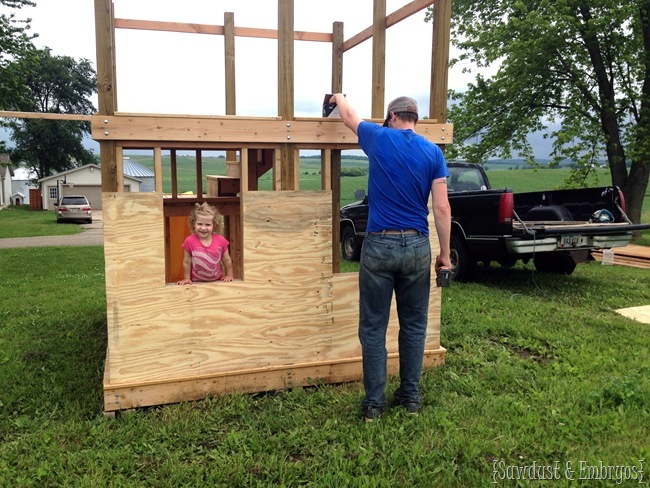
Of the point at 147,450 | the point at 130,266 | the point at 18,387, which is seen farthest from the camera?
the point at 18,387

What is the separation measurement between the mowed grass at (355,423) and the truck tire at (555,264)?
338 centimetres

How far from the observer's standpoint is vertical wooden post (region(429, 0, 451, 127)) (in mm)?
4379

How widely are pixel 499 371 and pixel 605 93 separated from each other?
1489cm

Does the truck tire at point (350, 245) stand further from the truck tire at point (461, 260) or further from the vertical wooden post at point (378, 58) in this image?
the vertical wooden post at point (378, 58)

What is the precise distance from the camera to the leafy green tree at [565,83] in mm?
15359

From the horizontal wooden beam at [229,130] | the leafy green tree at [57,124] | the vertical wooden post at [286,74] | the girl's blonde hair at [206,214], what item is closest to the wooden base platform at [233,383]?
the girl's blonde hair at [206,214]

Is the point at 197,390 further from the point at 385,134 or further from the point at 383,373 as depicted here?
the point at 385,134

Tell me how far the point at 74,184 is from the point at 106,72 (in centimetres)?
5015

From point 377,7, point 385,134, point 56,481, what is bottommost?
point 56,481

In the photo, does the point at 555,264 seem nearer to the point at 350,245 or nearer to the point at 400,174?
the point at 350,245

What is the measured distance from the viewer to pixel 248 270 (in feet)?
13.4

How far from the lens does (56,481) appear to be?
2.95 m

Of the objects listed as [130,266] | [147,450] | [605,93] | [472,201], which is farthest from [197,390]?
[605,93]

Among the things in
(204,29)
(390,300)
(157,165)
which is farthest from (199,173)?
(390,300)
